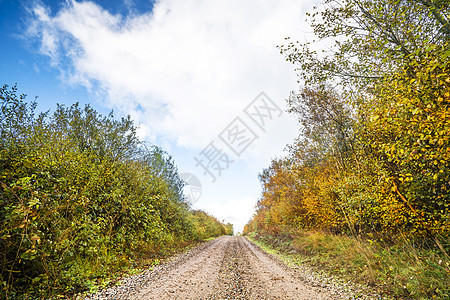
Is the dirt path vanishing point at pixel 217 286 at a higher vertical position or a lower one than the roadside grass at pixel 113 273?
lower

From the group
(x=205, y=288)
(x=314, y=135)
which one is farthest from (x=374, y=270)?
(x=314, y=135)

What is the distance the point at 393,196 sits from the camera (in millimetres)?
5953

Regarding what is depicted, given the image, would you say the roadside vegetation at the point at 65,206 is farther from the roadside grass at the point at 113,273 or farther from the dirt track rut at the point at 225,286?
the dirt track rut at the point at 225,286

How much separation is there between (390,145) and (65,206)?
9.05 metres

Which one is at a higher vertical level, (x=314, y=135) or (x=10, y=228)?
(x=314, y=135)

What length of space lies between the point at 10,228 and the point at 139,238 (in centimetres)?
618

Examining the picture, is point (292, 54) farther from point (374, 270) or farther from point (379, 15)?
point (374, 270)

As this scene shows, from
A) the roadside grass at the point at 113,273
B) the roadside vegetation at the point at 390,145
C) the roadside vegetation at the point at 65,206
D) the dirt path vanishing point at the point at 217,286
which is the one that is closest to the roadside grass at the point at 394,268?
the roadside vegetation at the point at 390,145

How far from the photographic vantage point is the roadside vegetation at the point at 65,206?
428cm

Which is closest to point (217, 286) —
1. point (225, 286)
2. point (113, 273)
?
point (225, 286)

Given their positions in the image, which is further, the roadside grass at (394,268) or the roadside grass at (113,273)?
the roadside grass at (113,273)

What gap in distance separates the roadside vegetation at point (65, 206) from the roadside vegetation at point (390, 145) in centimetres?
Result: 840

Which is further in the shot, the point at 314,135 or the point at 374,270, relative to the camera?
the point at 314,135

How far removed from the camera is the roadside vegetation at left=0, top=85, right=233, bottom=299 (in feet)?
14.0
